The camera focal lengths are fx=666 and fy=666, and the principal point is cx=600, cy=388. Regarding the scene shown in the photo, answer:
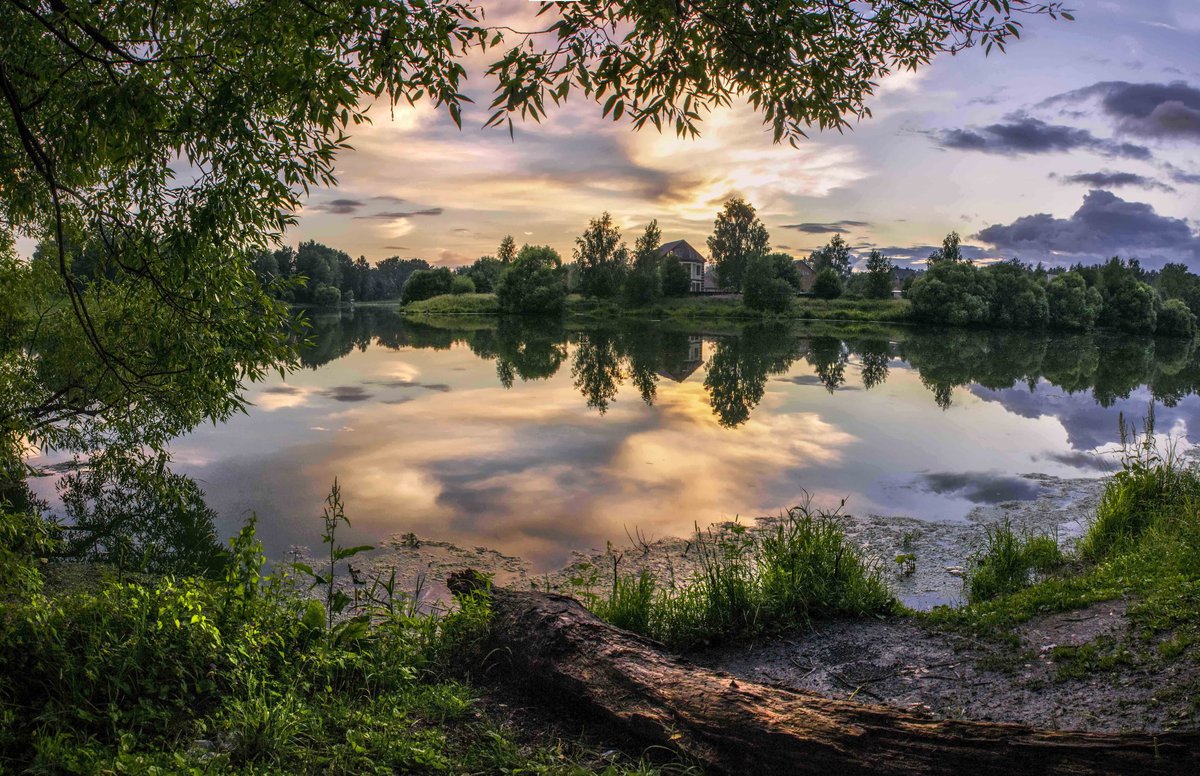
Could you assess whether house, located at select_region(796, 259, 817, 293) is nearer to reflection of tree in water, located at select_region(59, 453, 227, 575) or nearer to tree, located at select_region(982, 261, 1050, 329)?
tree, located at select_region(982, 261, 1050, 329)

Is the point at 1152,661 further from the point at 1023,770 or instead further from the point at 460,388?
the point at 460,388

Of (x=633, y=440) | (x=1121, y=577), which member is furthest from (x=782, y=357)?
(x=1121, y=577)

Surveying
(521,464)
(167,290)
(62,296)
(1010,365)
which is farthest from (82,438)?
(1010,365)

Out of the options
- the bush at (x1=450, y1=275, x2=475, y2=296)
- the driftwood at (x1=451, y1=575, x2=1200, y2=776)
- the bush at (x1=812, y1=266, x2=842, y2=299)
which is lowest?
the driftwood at (x1=451, y1=575, x2=1200, y2=776)

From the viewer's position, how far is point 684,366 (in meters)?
33.1

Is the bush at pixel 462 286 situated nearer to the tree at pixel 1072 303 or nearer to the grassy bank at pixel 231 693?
the tree at pixel 1072 303

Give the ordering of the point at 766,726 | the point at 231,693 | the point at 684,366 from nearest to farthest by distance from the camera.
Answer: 1. the point at 766,726
2. the point at 231,693
3. the point at 684,366

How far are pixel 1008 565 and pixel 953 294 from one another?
63.8 metres

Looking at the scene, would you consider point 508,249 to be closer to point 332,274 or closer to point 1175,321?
point 332,274

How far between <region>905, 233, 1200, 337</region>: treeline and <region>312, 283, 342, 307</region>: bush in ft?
266

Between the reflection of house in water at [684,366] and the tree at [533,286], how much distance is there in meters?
37.6

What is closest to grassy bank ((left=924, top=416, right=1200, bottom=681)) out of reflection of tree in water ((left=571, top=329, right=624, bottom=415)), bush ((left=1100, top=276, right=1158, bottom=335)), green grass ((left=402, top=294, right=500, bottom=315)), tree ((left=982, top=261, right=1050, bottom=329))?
reflection of tree in water ((left=571, top=329, right=624, bottom=415))

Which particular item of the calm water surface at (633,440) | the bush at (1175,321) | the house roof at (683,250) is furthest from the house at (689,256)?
the calm water surface at (633,440)

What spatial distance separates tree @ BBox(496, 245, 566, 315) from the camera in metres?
77.4
